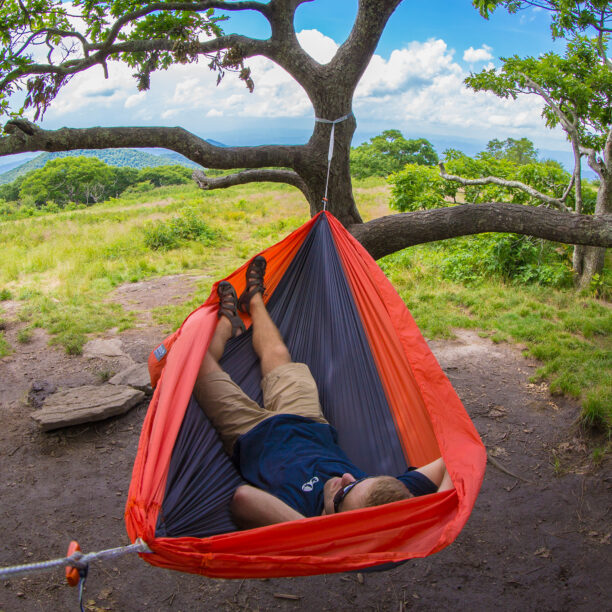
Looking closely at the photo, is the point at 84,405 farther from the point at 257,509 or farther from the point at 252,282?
the point at 257,509

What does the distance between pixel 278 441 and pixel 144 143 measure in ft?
6.11

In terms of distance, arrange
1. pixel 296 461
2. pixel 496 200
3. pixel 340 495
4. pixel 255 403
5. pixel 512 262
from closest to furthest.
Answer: pixel 340 495 → pixel 296 461 → pixel 255 403 → pixel 512 262 → pixel 496 200

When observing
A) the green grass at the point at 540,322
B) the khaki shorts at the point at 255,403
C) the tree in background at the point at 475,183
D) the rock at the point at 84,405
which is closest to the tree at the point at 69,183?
the tree in background at the point at 475,183

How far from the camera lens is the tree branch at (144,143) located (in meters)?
2.60

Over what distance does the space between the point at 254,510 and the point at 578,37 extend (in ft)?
20.1

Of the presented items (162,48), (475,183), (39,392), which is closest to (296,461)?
(39,392)

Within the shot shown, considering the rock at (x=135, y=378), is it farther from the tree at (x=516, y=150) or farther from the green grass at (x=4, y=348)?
the tree at (x=516, y=150)

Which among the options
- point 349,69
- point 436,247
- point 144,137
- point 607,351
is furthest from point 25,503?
point 436,247

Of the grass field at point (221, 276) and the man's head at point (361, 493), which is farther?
the grass field at point (221, 276)

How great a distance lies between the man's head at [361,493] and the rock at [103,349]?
8.96ft

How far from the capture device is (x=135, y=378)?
3490 millimetres

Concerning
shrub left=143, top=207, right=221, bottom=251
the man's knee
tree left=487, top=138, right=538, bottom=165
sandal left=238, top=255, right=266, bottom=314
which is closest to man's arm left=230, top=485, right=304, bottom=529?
the man's knee

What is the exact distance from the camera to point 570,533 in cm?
226

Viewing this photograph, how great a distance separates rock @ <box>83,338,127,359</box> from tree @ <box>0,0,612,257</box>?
5.39ft
